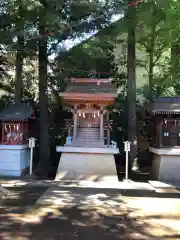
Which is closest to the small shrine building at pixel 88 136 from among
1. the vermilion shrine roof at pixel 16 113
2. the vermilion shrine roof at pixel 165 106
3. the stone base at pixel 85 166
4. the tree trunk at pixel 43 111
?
the stone base at pixel 85 166

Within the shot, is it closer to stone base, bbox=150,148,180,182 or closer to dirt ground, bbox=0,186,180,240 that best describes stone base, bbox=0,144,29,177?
dirt ground, bbox=0,186,180,240

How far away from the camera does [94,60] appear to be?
14688mm

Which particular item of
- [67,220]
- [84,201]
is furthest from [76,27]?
[67,220]

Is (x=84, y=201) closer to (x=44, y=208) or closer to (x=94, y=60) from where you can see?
(x=44, y=208)

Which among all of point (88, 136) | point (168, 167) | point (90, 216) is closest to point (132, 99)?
point (88, 136)

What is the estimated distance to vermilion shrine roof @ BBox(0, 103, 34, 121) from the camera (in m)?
13.5

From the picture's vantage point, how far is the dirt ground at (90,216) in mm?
5207

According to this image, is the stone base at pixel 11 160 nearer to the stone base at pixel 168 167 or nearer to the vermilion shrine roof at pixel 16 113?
the vermilion shrine roof at pixel 16 113

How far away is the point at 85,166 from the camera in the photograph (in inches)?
500

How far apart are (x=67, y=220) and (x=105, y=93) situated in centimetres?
741

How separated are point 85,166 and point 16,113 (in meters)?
3.82

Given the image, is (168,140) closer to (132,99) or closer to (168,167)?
(168,167)

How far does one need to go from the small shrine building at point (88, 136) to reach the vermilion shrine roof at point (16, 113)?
188 cm

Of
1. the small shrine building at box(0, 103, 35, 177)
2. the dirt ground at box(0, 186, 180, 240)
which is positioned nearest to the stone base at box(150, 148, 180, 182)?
the dirt ground at box(0, 186, 180, 240)
